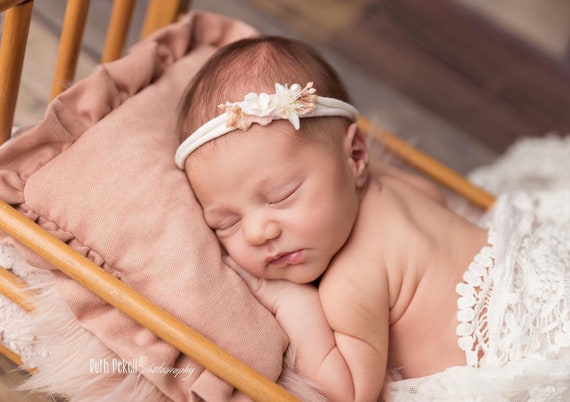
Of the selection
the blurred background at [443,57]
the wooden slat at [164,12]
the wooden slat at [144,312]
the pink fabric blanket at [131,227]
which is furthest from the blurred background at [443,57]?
the wooden slat at [144,312]

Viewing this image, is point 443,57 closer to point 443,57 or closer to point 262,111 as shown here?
point 443,57

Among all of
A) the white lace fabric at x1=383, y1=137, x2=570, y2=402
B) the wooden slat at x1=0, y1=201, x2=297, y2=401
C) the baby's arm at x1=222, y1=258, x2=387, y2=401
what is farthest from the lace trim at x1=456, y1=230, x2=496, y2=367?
the wooden slat at x1=0, y1=201, x2=297, y2=401

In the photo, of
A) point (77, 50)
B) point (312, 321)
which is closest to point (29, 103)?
point (77, 50)

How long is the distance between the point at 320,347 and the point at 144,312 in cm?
33

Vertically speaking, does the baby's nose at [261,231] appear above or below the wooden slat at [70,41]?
below

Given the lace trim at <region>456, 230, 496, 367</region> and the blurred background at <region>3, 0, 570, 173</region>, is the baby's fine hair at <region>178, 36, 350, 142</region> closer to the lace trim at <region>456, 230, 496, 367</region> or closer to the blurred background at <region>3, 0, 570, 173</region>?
the lace trim at <region>456, 230, 496, 367</region>

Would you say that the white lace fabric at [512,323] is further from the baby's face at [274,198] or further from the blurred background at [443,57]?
the blurred background at [443,57]

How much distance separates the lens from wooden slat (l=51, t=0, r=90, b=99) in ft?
4.25

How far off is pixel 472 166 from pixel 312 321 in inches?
46.0

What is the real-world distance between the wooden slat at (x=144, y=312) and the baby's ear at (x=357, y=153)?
45cm

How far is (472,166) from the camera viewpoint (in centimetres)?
218

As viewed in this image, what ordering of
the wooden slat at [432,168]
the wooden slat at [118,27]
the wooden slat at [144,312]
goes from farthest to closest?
1. the wooden slat at [432,168]
2. the wooden slat at [118,27]
3. the wooden slat at [144,312]

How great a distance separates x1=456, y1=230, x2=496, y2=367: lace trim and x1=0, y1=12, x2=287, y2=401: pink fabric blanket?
32cm

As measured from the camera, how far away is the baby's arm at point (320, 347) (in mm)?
1144
